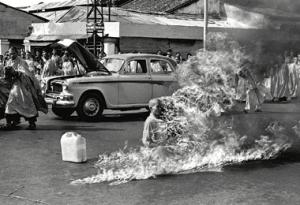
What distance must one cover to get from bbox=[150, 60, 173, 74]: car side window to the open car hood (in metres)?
1.36

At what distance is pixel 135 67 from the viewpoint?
12867 mm

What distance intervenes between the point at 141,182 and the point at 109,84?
658 centimetres

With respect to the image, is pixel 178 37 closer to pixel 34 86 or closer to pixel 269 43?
pixel 34 86

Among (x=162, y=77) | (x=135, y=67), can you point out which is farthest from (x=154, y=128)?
(x=162, y=77)

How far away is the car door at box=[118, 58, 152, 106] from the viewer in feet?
41.4

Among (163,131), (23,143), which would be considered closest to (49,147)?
(23,143)

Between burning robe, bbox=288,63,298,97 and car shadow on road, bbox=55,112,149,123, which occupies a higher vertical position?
burning robe, bbox=288,63,298,97

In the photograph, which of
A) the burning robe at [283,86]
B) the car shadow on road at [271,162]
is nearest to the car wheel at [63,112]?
the car shadow on road at [271,162]

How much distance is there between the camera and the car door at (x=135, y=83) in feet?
41.4

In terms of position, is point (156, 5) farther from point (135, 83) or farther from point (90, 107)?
point (90, 107)

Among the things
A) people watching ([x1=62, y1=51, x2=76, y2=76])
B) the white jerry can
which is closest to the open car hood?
people watching ([x1=62, y1=51, x2=76, y2=76])

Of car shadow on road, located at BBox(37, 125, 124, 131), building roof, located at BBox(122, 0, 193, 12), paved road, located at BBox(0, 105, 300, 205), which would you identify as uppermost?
building roof, located at BBox(122, 0, 193, 12)

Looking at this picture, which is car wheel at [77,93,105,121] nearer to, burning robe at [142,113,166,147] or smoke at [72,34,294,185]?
smoke at [72,34,294,185]

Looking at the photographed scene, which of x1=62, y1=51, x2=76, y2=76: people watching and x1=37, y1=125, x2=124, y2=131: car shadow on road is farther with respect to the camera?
x1=62, y1=51, x2=76, y2=76: people watching
